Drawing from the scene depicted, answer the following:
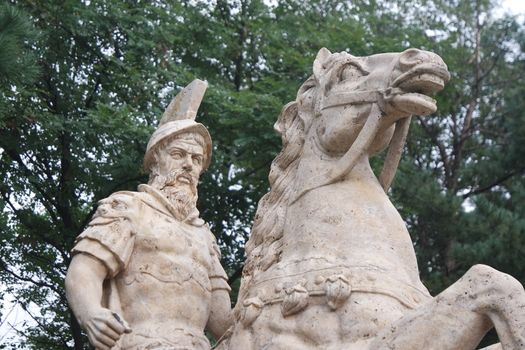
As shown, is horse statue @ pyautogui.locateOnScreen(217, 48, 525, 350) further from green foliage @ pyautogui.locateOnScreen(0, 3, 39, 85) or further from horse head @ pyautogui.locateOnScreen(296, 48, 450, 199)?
green foliage @ pyautogui.locateOnScreen(0, 3, 39, 85)

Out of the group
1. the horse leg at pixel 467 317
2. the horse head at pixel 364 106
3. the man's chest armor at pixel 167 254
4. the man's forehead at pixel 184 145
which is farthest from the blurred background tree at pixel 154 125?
the horse leg at pixel 467 317

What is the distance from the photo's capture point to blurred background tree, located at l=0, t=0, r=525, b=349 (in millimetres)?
13281

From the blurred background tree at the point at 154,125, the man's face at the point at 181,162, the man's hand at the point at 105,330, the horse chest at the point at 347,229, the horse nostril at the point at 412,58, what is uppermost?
the blurred background tree at the point at 154,125

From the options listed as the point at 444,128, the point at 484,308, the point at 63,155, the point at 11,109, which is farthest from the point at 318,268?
the point at 444,128

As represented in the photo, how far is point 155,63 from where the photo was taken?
1450cm

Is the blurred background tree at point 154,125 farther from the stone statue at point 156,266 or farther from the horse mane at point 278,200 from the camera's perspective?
the horse mane at point 278,200

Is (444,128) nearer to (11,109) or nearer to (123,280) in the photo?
(11,109)

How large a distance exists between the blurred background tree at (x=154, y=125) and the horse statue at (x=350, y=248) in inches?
214

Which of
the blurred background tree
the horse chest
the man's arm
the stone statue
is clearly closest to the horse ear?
the horse chest

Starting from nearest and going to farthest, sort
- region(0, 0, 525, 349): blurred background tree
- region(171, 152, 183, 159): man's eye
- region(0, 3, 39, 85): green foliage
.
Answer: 1. region(171, 152, 183, 159): man's eye
2. region(0, 3, 39, 85): green foliage
3. region(0, 0, 525, 349): blurred background tree

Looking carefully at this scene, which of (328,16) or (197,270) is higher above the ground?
(328,16)

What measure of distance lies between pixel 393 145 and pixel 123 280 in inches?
66.6

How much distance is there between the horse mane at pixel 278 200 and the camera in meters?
6.50

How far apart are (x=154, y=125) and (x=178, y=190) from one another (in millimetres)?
6116
